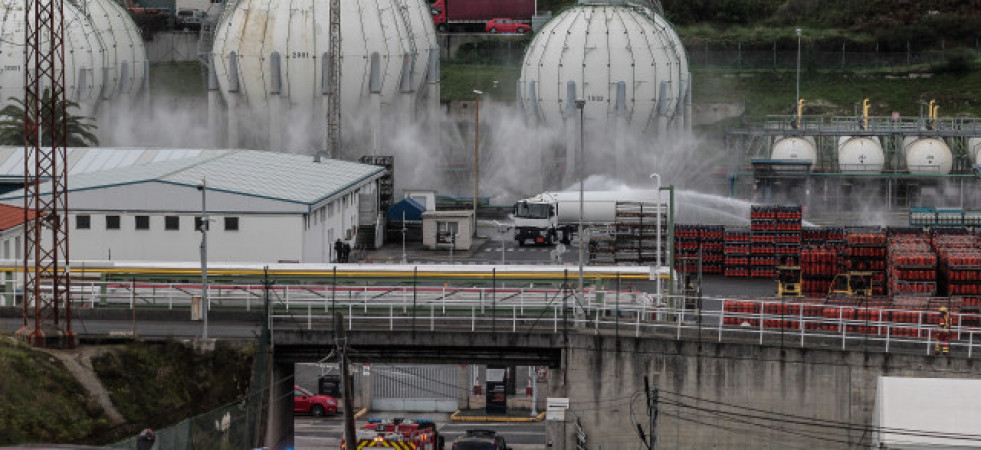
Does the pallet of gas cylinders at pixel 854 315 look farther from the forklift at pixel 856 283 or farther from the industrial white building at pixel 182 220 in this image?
the industrial white building at pixel 182 220


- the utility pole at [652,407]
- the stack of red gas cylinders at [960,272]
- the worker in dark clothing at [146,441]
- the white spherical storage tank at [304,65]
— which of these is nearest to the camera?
the worker in dark clothing at [146,441]

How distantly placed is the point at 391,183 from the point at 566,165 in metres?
11.9

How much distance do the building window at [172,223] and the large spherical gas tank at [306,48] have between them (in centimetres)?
3317

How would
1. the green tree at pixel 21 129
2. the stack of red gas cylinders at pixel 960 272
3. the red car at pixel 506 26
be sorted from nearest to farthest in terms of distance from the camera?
the stack of red gas cylinders at pixel 960 272 → the green tree at pixel 21 129 → the red car at pixel 506 26

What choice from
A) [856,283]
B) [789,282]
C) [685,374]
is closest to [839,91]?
[789,282]

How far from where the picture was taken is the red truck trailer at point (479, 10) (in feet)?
479

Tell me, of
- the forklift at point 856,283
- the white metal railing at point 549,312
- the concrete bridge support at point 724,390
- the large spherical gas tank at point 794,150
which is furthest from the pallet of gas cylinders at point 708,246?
the large spherical gas tank at point 794,150

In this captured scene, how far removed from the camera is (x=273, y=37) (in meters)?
104

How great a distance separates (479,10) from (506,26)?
7.17 ft

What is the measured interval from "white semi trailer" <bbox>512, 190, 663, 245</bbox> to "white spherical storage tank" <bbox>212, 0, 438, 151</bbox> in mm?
13729

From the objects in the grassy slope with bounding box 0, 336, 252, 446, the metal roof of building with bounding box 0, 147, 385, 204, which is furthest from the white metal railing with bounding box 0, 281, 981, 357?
the metal roof of building with bounding box 0, 147, 385, 204

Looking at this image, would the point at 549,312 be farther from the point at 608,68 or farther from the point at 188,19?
the point at 188,19

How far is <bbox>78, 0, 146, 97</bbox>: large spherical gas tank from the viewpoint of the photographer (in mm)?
113750

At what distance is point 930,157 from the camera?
373ft
